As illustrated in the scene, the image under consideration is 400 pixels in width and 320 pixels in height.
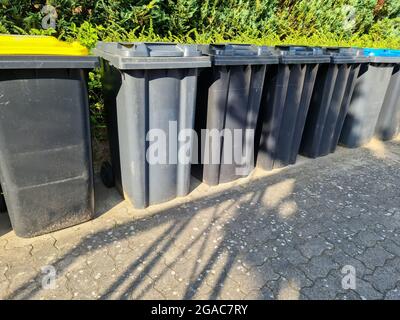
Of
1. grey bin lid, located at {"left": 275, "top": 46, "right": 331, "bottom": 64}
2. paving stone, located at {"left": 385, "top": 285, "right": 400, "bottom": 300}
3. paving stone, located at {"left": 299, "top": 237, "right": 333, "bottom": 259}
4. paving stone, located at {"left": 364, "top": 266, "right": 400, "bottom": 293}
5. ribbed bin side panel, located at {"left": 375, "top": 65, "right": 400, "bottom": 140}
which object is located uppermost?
grey bin lid, located at {"left": 275, "top": 46, "right": 331, "bottom": 64}

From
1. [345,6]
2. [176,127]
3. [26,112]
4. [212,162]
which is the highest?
[345,6]

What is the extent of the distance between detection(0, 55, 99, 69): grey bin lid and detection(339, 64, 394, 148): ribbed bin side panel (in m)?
3.70

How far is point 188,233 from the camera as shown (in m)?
2.51

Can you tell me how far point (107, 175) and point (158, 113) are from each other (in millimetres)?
1017

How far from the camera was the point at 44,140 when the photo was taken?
6.79 ft

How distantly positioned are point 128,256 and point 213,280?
67 centimetres

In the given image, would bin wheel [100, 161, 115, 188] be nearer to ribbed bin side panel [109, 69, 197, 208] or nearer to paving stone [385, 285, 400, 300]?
ribbed bin side panel [109, 69, 197, 208]

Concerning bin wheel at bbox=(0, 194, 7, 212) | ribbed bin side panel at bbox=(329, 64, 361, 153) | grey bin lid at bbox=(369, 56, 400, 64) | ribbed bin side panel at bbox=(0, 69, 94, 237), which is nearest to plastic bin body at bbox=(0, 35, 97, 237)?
ribbed bin side panel at bbox=(0, 69, 94, 237)

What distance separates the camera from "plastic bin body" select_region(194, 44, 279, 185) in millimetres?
2744

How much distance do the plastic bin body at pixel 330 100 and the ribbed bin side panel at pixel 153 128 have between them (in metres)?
1.96

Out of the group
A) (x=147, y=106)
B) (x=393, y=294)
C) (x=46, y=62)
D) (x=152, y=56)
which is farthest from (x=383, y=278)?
(x=46, y=62)

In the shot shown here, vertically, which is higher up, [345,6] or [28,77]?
[345,6]
